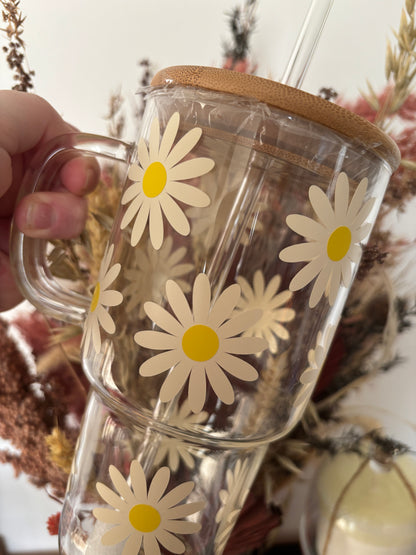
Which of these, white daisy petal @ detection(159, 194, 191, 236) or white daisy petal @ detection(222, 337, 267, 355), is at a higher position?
white daisy petal @ detection(159, 194, 191, 236)

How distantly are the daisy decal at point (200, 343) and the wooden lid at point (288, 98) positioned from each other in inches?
4.4

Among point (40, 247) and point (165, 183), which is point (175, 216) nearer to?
point (165, 183)

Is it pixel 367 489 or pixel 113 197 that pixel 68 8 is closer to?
pixel 113 197

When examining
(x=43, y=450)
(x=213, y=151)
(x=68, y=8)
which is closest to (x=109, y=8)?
(x=68, y=8)

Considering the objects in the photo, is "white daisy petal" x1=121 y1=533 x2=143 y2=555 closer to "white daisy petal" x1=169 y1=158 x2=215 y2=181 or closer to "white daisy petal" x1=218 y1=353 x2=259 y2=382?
"white daisy petal" x1=218 y1=353 x2=259 y2=382

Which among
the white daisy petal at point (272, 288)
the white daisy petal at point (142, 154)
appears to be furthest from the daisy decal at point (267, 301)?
the white daisy petal at point (142, 154)

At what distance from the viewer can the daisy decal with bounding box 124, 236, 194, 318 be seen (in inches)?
12.4

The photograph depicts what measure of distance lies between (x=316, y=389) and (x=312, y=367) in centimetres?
17

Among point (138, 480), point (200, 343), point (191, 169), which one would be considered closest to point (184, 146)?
point (191, 169)

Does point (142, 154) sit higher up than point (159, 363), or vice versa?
point (142, 154)

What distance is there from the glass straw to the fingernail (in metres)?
0.22

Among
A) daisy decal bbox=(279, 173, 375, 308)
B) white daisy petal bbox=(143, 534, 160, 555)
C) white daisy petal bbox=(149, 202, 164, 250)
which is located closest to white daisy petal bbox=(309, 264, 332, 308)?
daisy decal bbox=(279, 173, 375, 308)

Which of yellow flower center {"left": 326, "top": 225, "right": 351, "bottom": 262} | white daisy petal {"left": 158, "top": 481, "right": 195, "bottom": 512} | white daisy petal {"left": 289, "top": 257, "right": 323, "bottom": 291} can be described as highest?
yellow flower center {"left": 326, "top": 225, "right": 351, "bottom": 262}

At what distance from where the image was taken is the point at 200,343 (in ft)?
0.99
